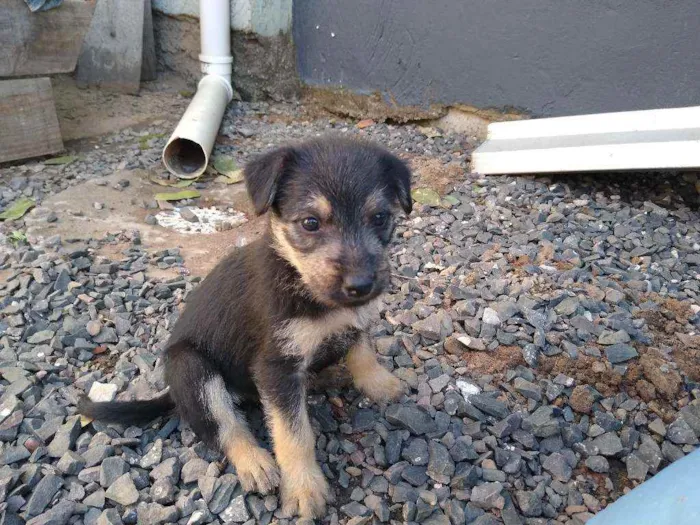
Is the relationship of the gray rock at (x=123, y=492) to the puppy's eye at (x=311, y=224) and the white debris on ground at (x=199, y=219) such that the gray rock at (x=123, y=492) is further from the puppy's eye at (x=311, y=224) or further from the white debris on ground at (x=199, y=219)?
the white debris on ground at (x=199, y=219)

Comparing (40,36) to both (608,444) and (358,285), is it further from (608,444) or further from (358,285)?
(608,444)

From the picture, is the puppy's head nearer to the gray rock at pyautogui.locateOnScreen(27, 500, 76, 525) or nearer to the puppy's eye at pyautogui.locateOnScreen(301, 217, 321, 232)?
the puppy's eye at pyautogui.locateOnScreen(301, 217, 321, 232)

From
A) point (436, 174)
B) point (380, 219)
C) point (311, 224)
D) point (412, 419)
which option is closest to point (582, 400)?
point (412, 419)

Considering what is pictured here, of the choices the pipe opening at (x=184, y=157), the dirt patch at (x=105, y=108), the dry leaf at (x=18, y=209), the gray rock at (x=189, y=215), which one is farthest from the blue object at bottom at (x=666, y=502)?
the dirt patch at (x=105, y=108)

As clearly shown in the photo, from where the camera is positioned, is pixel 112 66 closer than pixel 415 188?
No

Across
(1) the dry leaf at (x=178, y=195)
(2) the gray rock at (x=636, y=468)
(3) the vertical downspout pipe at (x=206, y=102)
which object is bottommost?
(1) the dry leaf at (x=178, y=195)

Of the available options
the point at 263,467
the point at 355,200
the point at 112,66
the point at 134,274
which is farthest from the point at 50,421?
the point at 112,66

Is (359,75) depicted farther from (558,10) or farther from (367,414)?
A: (367,414)
